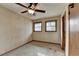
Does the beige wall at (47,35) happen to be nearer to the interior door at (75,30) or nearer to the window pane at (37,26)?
the window pane at (37,26)

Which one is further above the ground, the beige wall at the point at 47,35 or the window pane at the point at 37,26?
the window pane at the point at 37,26

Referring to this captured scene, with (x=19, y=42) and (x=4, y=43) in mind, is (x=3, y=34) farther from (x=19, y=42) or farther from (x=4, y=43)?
(x=19, y=42)

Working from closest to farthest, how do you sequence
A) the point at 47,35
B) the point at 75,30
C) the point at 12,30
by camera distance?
the point at 75,30 < the point at 12,30 < the point at 47,35

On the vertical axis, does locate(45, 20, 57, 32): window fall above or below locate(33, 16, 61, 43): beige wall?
above

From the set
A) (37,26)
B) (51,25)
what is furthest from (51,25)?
(37,26)

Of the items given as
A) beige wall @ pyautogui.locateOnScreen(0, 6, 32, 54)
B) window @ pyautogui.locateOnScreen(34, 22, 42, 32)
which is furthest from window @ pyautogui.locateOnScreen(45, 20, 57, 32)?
beige wall @ pyautogui.locateOnScreen(0, 6, 32, 54)

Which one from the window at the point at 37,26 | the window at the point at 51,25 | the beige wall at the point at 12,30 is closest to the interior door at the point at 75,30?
the window at the point at 51,25

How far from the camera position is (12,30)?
61.1 inches

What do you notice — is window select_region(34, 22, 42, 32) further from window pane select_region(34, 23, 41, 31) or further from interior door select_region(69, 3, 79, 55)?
interior door select_region(69, 3, 79, 55)

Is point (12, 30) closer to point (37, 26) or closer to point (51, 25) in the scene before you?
point (37, 26)

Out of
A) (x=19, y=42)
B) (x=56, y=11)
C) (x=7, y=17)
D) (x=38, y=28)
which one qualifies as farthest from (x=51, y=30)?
(x=7, y=17)

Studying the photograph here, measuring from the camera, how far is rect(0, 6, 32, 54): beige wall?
1572 millimetres

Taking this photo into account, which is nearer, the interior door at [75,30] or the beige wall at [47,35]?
the interior door at [75,30]

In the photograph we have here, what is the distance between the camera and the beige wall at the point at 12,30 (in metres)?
1.57
